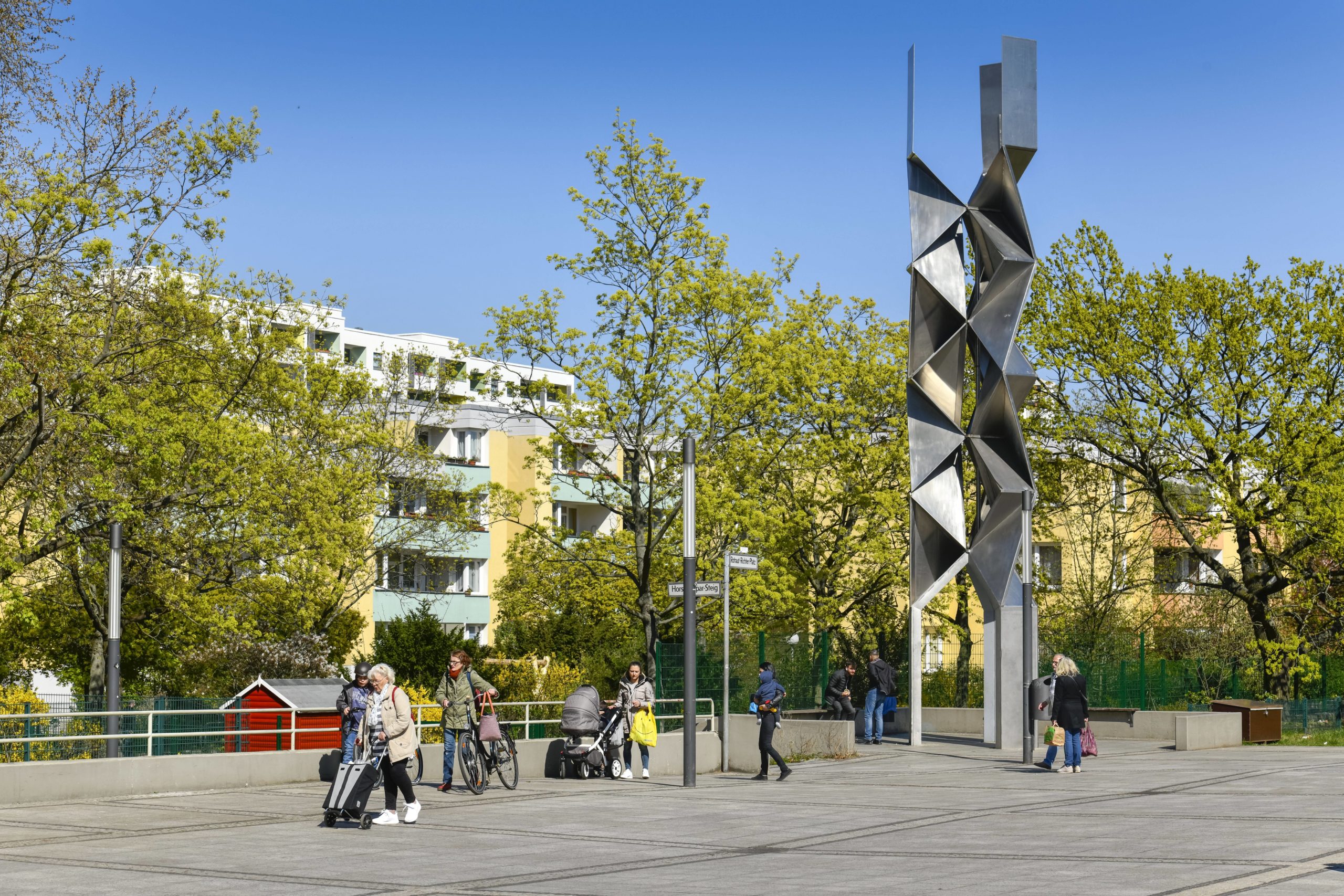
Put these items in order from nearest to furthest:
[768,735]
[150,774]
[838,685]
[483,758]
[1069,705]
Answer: [150,774], [483,758], [768,735], [1069,705], [838,685]

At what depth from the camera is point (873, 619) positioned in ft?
137

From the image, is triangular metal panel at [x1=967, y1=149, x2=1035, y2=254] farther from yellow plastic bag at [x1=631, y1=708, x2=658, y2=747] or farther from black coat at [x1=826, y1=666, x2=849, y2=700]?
yellow plastic bag at [x1=631, y1=708, x2=658, y2=747]

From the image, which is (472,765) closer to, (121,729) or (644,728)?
(644,728)

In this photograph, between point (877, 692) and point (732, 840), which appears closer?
point (732, 840)

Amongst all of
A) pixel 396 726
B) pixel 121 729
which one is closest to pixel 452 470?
pixel 121 729

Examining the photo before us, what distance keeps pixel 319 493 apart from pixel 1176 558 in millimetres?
22042

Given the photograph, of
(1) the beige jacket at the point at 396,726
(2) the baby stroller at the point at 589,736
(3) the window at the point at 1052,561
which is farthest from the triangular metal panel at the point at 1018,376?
(1) the beige jacket at the point at 396,726

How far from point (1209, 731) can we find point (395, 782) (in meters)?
18.1

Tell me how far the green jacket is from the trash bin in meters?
16.5

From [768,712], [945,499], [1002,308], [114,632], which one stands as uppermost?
[1002,308]

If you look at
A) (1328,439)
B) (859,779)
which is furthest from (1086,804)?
(1328,439)

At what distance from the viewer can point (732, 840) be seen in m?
14.0

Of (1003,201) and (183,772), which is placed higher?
(1003,201)

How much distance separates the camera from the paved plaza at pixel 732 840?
35.7 feet
